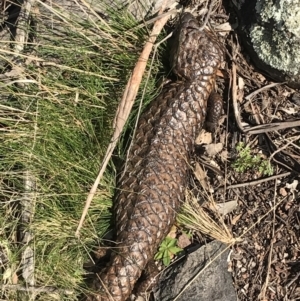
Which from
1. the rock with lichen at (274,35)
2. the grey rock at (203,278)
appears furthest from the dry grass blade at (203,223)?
the rock with lichen at (274,35)

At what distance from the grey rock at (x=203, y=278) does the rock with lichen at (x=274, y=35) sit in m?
1.17

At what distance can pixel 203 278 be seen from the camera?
135 inches

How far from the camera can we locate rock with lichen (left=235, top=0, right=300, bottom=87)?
10.7 ft

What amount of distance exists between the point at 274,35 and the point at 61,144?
58.7 inches

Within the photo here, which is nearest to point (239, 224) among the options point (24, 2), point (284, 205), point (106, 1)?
point (284, 205)

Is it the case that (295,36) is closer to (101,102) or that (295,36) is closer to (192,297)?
(101,102)

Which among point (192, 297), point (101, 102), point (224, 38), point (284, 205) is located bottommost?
point (192, 297)

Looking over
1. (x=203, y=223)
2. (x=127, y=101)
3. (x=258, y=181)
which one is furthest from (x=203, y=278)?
(x=127, y=101)

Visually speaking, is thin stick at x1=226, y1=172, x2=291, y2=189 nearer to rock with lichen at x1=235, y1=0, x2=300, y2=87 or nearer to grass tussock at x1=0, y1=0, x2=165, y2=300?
rock with lichen at x1=235, y1=0, x2=300, y2=87

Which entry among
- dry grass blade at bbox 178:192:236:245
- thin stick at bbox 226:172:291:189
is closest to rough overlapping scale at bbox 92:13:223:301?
dry grass blade at bbox 178:192:236:245

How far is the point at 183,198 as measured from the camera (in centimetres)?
351

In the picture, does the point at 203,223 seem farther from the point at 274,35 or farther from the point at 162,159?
the point at 274,35

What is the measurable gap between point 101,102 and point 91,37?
17.0 inches

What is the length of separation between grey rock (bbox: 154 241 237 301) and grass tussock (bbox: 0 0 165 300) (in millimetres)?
539
